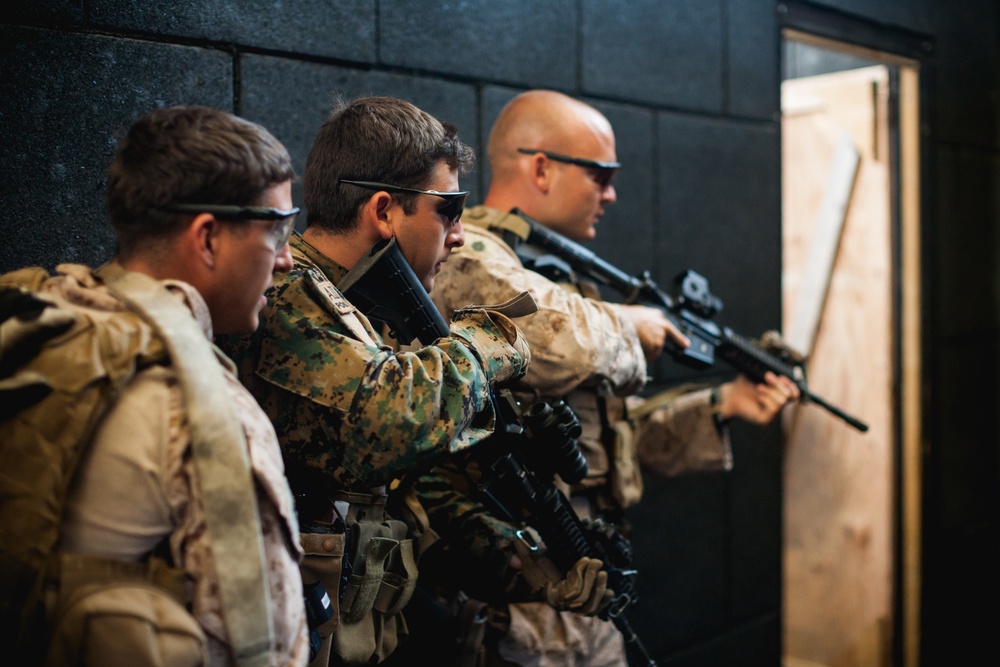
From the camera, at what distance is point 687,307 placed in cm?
267

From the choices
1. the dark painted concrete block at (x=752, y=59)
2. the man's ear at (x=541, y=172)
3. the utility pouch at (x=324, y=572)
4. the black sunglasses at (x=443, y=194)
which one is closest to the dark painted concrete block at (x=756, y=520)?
the dark painted concrete block at (x=752, y=59)

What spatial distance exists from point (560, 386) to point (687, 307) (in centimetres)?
72

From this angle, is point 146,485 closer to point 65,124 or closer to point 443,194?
point 443,194

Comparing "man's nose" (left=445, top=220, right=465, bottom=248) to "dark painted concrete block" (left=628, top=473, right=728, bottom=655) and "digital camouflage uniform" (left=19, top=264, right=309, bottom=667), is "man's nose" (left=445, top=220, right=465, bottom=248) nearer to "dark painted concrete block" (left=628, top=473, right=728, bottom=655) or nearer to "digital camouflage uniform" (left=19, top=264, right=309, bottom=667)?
"digital camouflage uniform" (left=19, top=264, right=309, bottom=667)

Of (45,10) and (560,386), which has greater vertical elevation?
(45,10)

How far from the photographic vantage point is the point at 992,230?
200 inches

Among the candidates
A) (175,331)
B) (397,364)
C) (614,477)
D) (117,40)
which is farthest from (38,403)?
(614,477)

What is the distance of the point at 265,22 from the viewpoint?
2.23 meters

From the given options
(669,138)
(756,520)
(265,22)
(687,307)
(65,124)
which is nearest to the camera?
(65,124)

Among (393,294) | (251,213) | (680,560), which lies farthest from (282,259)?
(680,560)

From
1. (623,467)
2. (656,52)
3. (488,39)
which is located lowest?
(623,467)

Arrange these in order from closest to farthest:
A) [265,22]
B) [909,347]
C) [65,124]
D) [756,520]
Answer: [65,124] < [265,22] < [756,520] < [909,347]

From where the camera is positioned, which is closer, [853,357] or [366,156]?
[366,156]

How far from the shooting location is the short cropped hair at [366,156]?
1670 mm
